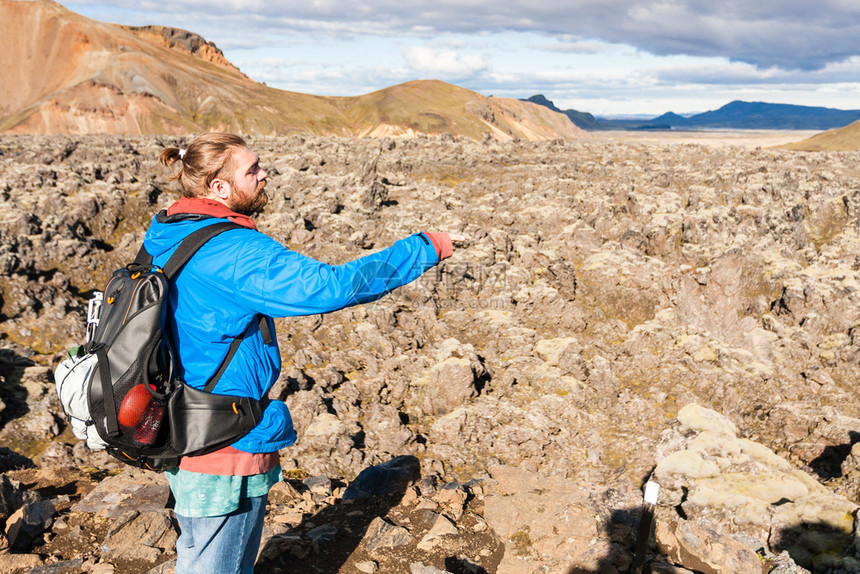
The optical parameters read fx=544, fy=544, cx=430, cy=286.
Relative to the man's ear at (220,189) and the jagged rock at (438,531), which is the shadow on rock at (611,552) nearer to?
the jagged rock at (438,531)

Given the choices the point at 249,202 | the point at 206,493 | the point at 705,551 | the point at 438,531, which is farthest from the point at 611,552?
the point at 249,202

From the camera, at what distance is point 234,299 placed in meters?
3.15

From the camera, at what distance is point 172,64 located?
557 ft

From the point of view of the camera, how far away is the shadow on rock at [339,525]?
6.38m

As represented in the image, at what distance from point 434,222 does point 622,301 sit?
270 inches

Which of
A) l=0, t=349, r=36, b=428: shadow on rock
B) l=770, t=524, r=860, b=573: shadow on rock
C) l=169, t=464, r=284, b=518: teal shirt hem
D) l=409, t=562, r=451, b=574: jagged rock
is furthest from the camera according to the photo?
l=0, t=349, r=36, b=428: shadow on rock

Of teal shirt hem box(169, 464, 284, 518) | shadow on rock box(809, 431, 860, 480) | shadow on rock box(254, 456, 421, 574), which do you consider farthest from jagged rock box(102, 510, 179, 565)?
shadow on rock box(809, 431, 860, 480)

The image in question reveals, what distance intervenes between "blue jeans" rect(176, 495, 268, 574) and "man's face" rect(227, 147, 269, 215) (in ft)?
6.27

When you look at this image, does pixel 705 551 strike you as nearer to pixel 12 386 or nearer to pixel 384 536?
pixel 384 536

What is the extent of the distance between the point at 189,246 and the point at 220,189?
0.47m

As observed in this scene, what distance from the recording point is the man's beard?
11.5 ft

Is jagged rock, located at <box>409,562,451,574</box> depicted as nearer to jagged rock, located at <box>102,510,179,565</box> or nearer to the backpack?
jagged rock, located at <box>102,510,179,565</box>

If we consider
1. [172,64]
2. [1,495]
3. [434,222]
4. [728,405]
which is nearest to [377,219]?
[434,222]

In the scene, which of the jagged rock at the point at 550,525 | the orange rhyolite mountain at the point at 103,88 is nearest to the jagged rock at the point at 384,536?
the jagged rock at the point at 550,525
